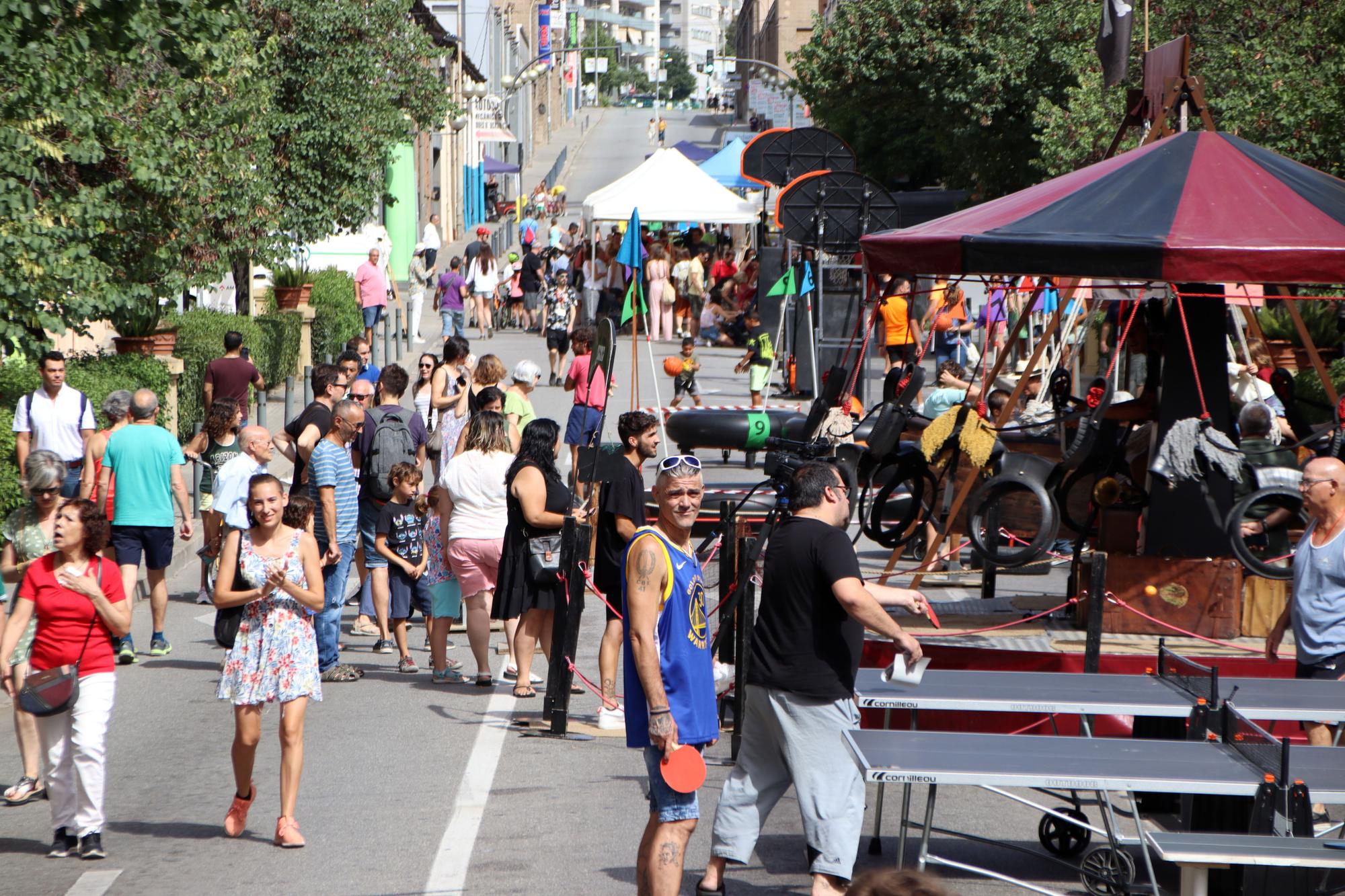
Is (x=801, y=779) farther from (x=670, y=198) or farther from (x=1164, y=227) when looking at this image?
(x=670, y=198)

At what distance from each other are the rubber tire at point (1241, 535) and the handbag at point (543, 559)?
3915 millimetres

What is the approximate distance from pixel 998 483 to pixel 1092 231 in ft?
5.75

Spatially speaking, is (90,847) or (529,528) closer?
(90,847)

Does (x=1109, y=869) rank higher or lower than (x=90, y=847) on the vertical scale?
higher

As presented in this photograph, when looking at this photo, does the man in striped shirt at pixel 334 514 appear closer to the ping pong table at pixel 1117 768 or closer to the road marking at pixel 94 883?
the road marking at pixel 94 883

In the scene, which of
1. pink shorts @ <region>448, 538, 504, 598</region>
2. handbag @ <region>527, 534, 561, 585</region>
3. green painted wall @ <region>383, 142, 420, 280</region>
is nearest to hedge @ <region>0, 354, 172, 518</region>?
pink shorts @ <region>448, 538, 504, 598</region>

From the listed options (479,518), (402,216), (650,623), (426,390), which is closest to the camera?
(650,623)

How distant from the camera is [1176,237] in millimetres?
9000

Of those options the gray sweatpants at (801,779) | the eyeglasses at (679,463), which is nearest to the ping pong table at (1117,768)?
the gray sweatpants at (801,779)

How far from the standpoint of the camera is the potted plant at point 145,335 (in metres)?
16.2

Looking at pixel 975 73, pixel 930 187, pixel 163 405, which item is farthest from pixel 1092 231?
pixel 930 187

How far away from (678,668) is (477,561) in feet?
13.8

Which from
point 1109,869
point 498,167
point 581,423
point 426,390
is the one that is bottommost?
point 1109,869

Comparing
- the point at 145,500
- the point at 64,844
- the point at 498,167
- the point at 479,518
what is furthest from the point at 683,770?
the point at 498,167
